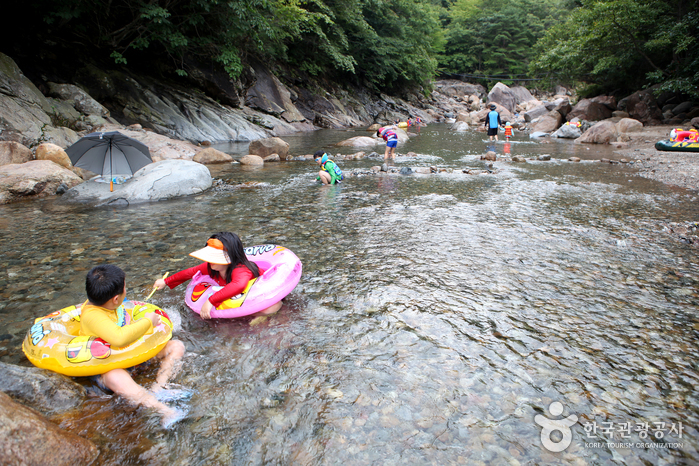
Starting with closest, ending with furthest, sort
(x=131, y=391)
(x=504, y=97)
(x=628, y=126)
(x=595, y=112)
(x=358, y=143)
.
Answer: (x=131, y=391)
(x=358, y=143)
(x=628, y=126)
(x=595, y=112)
(x=504, y=97)

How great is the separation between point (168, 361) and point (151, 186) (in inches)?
234

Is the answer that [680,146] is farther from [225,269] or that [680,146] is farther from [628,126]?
[225,269]

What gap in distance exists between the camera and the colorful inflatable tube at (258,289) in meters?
3.37

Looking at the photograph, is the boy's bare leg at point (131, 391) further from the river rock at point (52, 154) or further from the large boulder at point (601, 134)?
the large boulder at point (601, 134)

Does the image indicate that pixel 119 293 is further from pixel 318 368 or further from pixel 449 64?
pixel 449 64

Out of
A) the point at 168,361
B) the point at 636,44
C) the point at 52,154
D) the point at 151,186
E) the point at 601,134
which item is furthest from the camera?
the point at 636,44

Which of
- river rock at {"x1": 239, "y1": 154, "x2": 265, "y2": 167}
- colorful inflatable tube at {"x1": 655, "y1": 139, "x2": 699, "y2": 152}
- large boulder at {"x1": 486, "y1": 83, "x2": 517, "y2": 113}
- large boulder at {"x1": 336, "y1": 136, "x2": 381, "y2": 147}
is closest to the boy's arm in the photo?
river rock at {"x1": 239, "y1": 154, "x2": 265, "y2": 167}

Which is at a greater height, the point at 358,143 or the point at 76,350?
the point at 76,350

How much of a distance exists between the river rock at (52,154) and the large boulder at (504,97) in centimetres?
4376

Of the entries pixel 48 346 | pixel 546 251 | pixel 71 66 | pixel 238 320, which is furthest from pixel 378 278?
pixel 71 66

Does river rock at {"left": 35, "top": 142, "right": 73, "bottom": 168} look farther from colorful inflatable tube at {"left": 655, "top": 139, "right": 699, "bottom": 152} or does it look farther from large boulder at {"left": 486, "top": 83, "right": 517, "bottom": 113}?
large boulder at {"left": 486, "top": 83, "right": 517, "bottom": 113}

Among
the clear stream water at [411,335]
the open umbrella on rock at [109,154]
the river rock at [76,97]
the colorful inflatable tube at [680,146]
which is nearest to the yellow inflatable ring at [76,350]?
the clear stream water at [411,335]

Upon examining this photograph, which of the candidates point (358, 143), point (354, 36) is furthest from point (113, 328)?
point (354, 36)

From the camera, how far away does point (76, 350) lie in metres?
2.55
